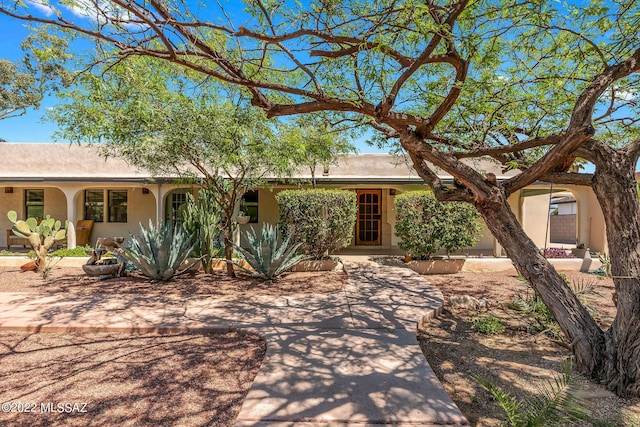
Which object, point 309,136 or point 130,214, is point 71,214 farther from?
point 309,136

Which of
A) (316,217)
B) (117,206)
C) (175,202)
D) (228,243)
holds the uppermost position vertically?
(175,202)

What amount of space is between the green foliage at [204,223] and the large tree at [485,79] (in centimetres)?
337

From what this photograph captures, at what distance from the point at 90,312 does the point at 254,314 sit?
2476 millimetres

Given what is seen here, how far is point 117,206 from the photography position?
44.3 feet

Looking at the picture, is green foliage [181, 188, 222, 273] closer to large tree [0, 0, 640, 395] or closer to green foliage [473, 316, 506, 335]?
large tree [0, 0, 640, 395]

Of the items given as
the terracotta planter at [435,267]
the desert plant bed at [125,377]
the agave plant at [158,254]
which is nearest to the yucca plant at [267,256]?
the agave plant at [158,254]

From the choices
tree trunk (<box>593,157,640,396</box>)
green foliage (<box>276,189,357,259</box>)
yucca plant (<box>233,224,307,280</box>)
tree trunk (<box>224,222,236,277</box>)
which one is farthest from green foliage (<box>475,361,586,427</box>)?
tree trunk (<box>224,222,236,277</box>)

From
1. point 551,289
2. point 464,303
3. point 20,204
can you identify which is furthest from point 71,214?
point 551,289

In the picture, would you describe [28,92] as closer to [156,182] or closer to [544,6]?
[156,182]

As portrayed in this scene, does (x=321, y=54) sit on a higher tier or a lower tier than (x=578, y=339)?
higher

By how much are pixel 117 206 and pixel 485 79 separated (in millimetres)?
13873

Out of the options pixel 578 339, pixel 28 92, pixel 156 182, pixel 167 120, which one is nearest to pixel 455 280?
pixel 578 339

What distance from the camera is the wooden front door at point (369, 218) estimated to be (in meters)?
13.1

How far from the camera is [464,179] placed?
3.69 m
